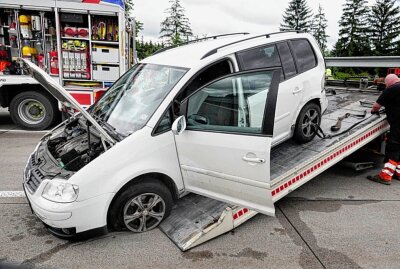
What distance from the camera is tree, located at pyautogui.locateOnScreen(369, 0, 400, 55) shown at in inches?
1934

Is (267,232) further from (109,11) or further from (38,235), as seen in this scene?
(109,11)

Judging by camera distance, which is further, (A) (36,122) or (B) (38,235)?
(A) (36,122)

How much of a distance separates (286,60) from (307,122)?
954mm

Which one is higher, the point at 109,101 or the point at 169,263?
the point at 109,101

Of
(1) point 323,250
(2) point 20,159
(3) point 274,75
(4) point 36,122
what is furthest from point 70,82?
(1) point 323,250

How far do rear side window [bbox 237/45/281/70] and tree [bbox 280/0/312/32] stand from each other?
59689 millimetres

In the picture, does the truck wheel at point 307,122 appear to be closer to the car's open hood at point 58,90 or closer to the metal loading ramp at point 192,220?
the metal loading ramp at point 192,220

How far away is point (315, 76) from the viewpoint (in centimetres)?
494

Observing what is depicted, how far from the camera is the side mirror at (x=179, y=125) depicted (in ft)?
10.8

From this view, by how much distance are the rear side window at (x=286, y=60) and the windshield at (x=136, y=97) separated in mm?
1576

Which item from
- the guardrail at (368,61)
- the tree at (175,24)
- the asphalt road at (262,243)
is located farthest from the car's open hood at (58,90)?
the tree at (175,24)

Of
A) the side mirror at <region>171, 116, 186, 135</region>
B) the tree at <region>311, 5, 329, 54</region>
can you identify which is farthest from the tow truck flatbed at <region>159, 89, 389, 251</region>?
the tree at <region>311, 5, 329, 54</region>

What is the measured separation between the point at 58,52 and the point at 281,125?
5.63m

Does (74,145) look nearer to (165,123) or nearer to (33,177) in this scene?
(33,177)
